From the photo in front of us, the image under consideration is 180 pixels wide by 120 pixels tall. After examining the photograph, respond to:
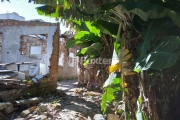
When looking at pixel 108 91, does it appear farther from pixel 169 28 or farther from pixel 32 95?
pixel 32 95

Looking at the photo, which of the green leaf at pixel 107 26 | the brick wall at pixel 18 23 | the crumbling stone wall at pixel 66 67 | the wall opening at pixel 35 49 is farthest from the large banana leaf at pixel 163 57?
the wall opening at pixel 35 49

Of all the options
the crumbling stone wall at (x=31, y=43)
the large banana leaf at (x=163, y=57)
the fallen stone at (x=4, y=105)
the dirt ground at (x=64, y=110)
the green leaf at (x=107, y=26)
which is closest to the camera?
the large banana leaf at (x=163, y=57)

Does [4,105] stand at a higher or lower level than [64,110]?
higher

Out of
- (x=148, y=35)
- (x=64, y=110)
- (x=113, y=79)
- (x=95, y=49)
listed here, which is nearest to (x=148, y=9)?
(x=148, y=35)

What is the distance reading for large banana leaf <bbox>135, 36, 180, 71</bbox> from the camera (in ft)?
7.95

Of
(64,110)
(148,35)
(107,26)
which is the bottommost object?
(64,110)

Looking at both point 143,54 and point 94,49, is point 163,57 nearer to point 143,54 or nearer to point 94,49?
point 143,54

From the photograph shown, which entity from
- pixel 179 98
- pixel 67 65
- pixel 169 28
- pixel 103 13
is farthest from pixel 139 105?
pixel 67 65

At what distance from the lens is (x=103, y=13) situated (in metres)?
3.98


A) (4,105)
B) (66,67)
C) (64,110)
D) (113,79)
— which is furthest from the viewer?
(66,67)

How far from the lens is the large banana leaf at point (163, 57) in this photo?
2.42 meters

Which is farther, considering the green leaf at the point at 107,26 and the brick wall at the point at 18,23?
the brick wall at the point at 18,23

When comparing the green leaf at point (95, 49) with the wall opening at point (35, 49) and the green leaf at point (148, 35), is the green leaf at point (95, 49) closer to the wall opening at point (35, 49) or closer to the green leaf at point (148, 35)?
the green leaf at point (148, 35)

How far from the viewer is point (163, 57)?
2.50 m
